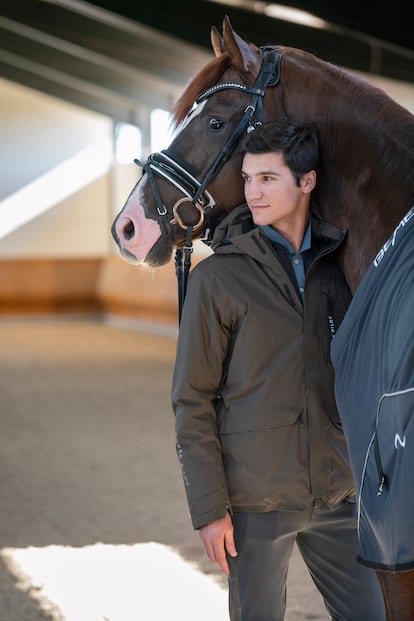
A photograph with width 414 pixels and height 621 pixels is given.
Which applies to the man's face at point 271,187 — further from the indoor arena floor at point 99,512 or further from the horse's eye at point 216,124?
the indoor arena floor at point 99,512

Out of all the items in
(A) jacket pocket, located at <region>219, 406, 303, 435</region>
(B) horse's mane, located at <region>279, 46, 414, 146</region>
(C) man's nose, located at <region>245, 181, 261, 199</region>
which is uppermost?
(B) horse's mane, located at <region>279, 46, 414, 146</region>

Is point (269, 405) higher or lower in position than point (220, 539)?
higher

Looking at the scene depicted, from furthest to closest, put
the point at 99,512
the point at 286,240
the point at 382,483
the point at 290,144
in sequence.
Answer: the point at 99,512
the point at 286,240
the point at 290,144
the point at 382,483

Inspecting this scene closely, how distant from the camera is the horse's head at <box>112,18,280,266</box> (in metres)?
1.92

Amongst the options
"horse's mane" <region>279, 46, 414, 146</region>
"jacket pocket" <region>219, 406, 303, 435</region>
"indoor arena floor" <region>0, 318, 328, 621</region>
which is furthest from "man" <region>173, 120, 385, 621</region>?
"indoor arena floor" <region>0, 318, 328, 621</region>

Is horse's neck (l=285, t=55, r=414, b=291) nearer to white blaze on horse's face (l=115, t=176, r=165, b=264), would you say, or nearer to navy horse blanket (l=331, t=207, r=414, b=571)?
navy horse blanket (l=331, t=207, r=414, b=571)

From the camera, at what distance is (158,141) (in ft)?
41.2

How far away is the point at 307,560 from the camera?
190 centimetres

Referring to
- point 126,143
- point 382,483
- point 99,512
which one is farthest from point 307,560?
point 126,143

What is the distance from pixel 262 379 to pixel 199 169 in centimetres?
48

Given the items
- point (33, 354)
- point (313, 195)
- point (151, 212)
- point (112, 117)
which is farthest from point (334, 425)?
point (112, 117)

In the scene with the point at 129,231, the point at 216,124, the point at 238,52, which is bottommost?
the point at 129,231

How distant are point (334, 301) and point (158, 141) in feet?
36.1

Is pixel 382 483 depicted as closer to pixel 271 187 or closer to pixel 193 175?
pixel 271 187
